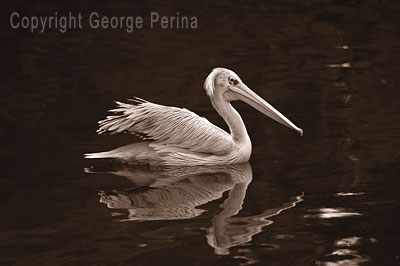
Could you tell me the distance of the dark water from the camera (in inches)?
181

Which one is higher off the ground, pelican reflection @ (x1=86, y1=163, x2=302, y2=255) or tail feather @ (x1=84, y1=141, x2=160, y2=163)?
tail feather @ (x1=84, y1=141, x2=160, y2=163)

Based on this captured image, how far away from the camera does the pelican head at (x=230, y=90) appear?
638cm

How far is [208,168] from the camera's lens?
20.4 feet

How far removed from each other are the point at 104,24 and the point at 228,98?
6799 millimetres

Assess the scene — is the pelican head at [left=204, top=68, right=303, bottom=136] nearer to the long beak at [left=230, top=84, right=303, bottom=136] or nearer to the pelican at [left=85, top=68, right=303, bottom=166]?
the long beak at [left=230, top=84, right=303, bottom=136]

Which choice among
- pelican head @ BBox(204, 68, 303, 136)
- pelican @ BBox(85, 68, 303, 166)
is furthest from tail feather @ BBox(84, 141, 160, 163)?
pelican head @ BBox(204, 68, 303, 136)

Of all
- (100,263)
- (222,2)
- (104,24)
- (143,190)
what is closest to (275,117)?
(143,190)

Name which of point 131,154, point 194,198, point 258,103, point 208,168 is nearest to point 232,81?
point 258,103

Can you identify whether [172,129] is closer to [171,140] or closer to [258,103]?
[171,140]

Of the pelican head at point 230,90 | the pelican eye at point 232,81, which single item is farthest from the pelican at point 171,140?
the pelican eye at point 232,81

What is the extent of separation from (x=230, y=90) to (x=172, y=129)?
0.64m

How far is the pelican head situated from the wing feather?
1.11 ft

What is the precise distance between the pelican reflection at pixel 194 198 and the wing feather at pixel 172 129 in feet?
0.64

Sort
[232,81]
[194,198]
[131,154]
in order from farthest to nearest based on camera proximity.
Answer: [232,81]
[131,154]
[194,198]
